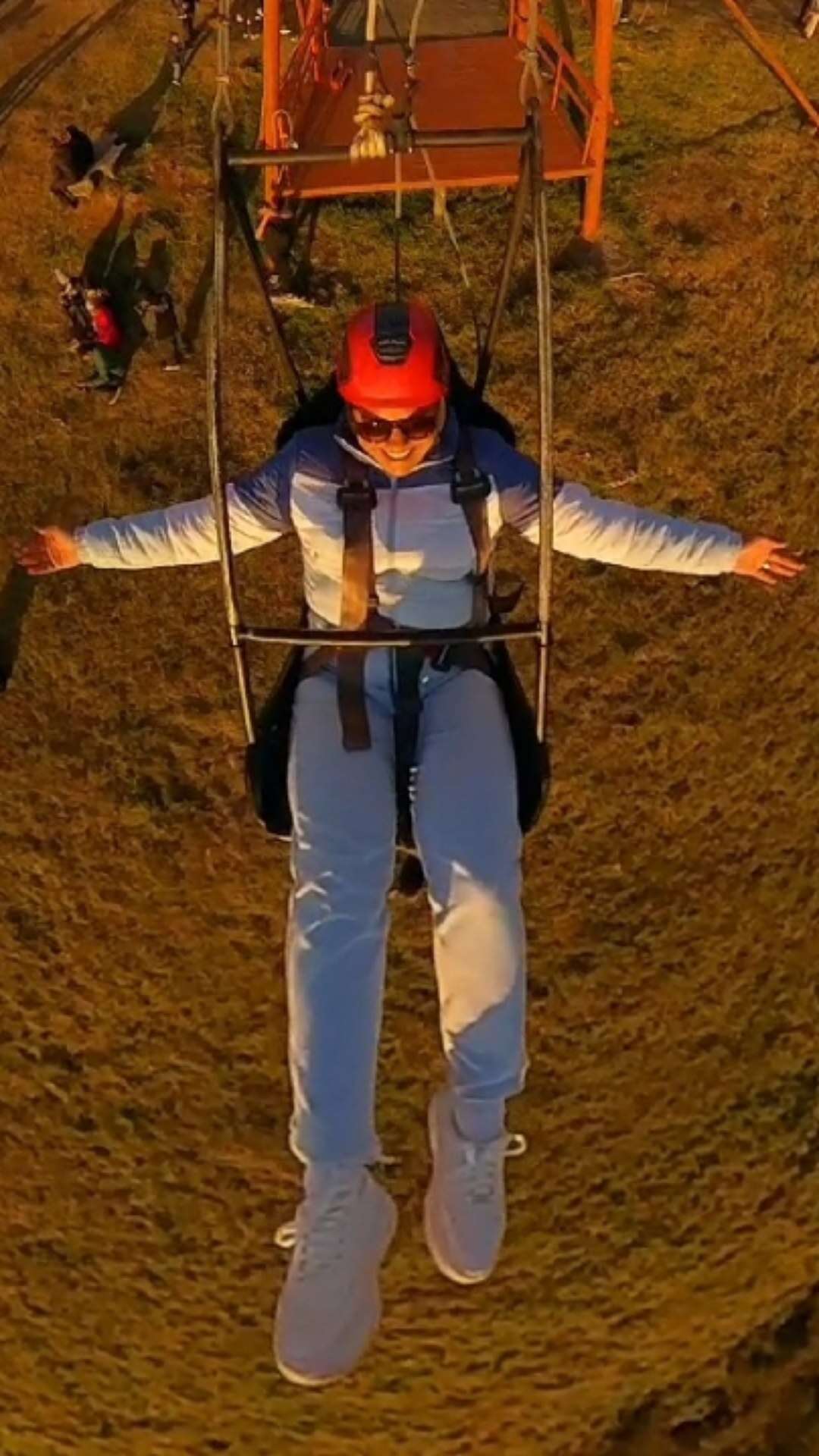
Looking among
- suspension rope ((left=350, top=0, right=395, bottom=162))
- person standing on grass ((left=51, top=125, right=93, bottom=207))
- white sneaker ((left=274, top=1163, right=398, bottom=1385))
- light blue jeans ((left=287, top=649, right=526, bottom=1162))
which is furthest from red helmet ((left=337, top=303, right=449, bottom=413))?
person standing on grass ((left=51, top=125, right=93, bottom=207))

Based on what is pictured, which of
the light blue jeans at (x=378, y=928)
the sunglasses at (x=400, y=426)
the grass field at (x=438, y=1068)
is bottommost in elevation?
the grass field at (x=438, y=1068)

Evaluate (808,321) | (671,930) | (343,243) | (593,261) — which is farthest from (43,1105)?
(808,321)

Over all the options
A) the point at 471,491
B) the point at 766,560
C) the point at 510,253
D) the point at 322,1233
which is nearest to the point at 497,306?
the point at 510,253

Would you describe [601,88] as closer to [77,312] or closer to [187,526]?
[77,312]

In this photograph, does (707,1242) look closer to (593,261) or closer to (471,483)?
(471,483)

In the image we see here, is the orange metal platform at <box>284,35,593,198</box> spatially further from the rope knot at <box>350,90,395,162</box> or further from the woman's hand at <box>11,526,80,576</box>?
the woman's hand at <box>11,526,80,576</box>

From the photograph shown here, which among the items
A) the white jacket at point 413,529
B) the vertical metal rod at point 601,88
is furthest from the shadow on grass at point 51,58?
the white jacket at point 413,529

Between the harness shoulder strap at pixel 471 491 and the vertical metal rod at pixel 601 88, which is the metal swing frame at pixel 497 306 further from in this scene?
the vertical metal rod at pixel 601 88
